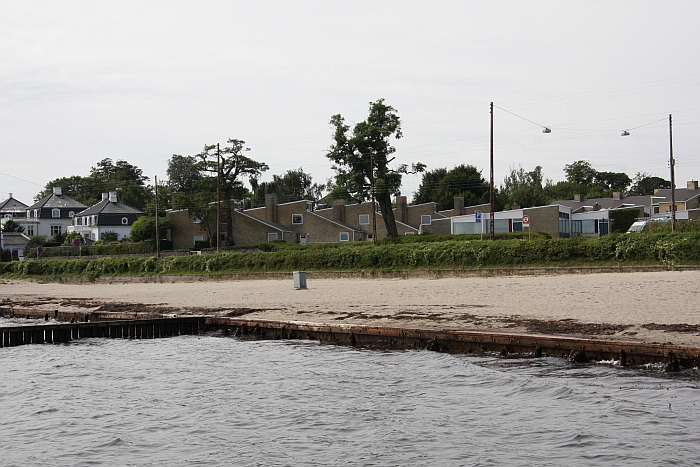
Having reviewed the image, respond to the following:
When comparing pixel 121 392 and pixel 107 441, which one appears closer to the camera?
pixel 107 441

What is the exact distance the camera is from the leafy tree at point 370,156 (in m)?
73.0

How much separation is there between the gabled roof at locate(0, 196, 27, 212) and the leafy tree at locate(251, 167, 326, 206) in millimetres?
44509

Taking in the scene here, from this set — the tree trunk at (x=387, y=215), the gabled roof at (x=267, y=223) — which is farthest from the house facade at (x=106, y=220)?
the tree trunk at (x=387, y=215)

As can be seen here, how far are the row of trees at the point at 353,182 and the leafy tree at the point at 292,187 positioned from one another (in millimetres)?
188

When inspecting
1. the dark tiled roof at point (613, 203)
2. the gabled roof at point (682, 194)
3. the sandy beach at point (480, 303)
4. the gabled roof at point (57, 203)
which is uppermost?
the gabled roof at point (57, 203)

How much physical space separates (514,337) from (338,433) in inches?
267

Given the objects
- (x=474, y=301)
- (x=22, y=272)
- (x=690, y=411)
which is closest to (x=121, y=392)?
(x=690, y=411)

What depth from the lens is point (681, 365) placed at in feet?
48.5

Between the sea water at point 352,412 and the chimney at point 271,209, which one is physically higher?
the chimney at point 271,209

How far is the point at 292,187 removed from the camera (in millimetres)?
137750

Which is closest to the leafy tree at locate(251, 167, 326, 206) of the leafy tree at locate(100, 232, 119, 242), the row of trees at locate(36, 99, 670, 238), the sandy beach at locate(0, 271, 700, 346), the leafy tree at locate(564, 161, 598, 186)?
the row of trees at locate(36, 99, 670, 238)

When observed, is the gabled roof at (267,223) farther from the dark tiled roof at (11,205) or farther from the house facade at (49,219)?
the dark tiled roof at (11,205)

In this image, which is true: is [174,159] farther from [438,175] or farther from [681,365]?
[681,365]

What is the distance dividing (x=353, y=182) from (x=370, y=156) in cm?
315
